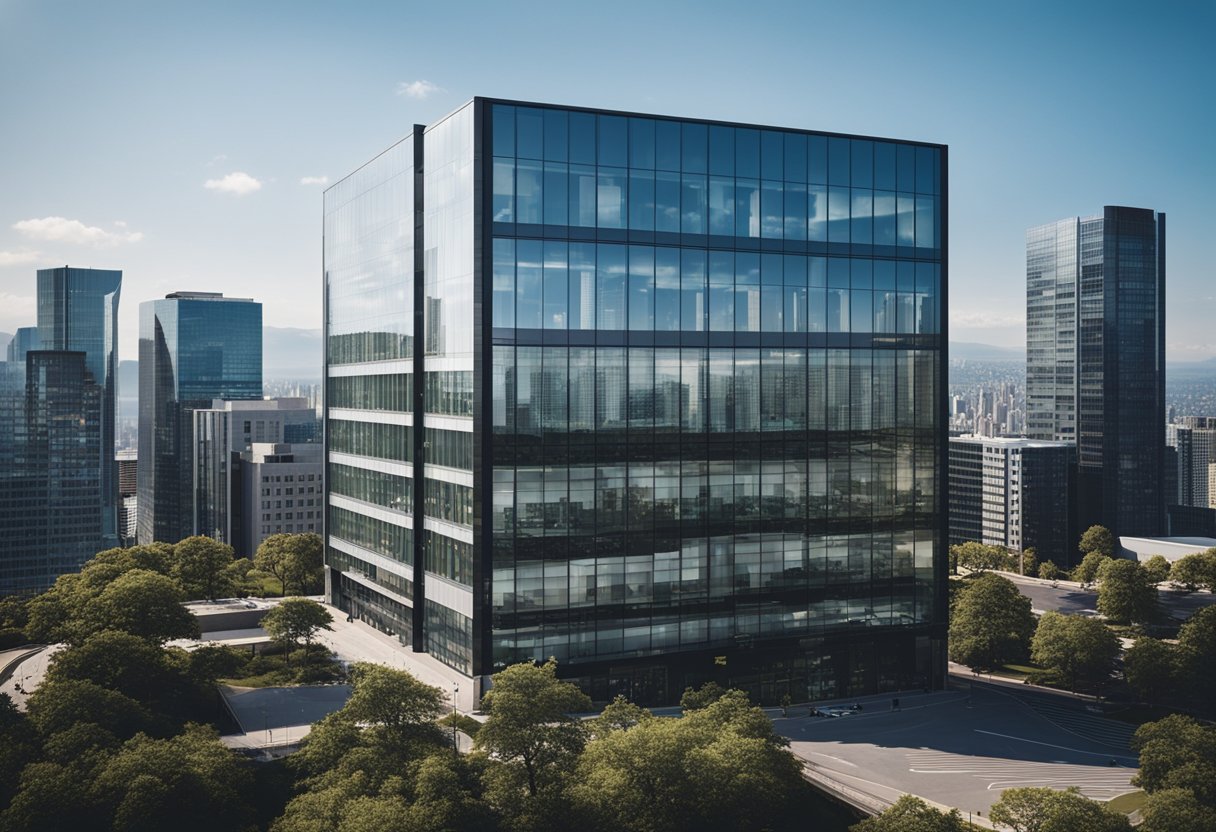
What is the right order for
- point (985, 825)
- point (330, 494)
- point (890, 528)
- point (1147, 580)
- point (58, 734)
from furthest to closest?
1. point (1147, 580)
2. point (330, 494)
3. point (890, 528)
4. point (985, 825)
5. point (58, 734)

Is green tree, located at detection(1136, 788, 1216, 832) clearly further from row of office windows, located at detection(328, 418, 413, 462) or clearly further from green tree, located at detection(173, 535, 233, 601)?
green tree, located at detection(173, 535, 233, 601)

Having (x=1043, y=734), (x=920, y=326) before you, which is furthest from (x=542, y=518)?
(x=1043, y=734)

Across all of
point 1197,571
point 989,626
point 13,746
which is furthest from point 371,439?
point 1197,571

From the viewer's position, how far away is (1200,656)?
86562 mm

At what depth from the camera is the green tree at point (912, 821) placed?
47.6 meters

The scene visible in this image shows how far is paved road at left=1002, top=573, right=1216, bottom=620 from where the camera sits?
469ft

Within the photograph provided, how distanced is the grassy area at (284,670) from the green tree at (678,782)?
38.2 metres

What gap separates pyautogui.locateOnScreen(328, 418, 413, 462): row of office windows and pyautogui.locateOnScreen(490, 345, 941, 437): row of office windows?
57.6 ft

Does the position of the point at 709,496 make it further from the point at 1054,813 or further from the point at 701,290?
the point at 1054,813

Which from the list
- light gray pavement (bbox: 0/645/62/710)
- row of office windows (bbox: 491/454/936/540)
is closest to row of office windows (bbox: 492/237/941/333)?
row of office windows (bbox: 491/454/936/540)

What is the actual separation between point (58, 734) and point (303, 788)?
1293 cm

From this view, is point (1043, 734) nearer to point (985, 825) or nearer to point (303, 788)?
point (985, 825)

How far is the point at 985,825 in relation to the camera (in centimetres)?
5962

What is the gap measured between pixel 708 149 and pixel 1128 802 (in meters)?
52.6
